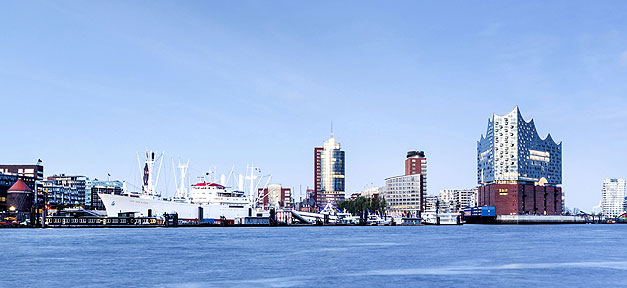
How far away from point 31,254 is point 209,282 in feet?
130

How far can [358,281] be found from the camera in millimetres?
60781

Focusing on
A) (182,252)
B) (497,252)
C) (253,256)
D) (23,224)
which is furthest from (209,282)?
(23,224)

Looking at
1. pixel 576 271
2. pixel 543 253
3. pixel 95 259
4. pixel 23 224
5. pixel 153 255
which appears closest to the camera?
pixel 576 271

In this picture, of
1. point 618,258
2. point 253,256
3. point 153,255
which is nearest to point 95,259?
point 153,255

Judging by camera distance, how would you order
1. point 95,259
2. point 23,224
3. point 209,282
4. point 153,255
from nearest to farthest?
point 209,282 < point 95,259 < point 153,255 < point 23,224

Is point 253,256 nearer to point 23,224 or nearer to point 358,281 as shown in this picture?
point 358,281

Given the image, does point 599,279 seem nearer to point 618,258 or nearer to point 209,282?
point 618,258

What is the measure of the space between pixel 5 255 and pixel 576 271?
66956 mm

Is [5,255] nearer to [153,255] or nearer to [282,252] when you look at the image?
[153,255]

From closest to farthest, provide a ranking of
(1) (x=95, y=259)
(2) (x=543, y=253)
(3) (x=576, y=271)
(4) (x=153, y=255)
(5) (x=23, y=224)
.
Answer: (3) (x=576, y=271)
(1) (x=95, y=259)
(4) (x=153, y=255)
(2) (x=543, y=253)
(5) (x=23, y=224)

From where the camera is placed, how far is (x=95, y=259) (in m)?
81.9

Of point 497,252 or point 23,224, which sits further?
point 23,224

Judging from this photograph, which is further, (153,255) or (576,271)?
(153,255)

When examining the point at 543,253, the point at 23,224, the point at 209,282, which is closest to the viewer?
the point at 209,282
